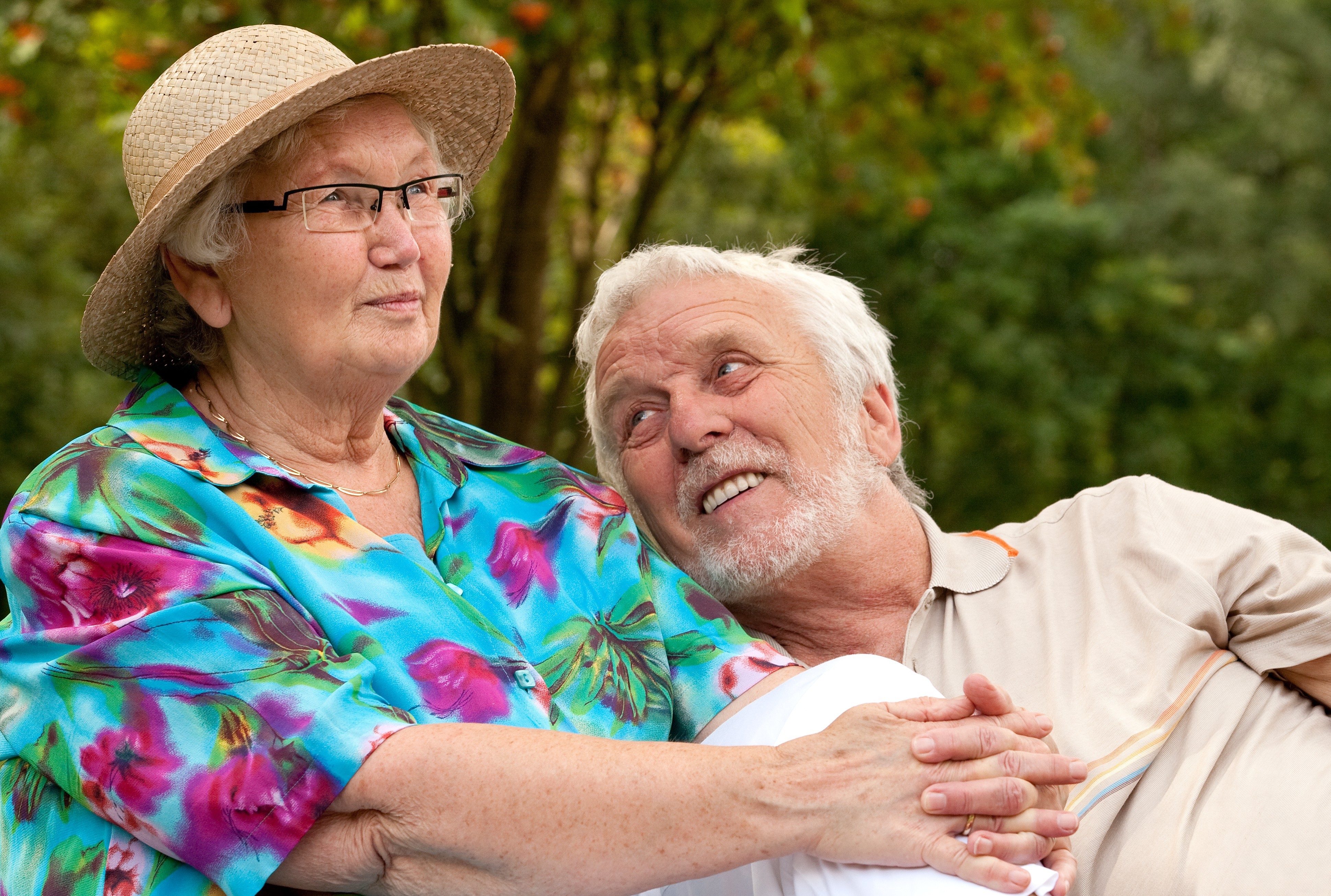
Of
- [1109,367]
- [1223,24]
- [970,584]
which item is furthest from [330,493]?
[1223,24]

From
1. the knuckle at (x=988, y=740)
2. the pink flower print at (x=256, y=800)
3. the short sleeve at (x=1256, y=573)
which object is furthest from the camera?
the short sleeve at (x=1256, y=573)

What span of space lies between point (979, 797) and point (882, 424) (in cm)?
129

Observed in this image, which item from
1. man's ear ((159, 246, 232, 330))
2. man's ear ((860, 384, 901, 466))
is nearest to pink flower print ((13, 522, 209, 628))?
man's ear ((159, 246, 232, 330))

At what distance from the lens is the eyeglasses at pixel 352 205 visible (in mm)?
2123

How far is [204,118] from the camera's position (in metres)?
2.10

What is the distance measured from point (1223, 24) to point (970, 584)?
50.5ft

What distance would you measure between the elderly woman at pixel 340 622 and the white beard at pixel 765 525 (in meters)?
0.24

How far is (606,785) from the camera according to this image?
180cm

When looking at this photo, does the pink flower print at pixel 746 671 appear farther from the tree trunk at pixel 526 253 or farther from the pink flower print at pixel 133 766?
the tree trunk at pixel 526 253

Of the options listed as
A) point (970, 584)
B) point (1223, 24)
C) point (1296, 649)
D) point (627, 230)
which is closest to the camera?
point (1296, 649)

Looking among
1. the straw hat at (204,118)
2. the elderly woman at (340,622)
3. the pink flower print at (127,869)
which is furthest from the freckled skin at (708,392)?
the pink flower print at (127,869)

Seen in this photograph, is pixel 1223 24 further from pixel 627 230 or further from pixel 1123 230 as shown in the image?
pixel 627 230

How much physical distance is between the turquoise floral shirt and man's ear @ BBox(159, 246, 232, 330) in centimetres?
16

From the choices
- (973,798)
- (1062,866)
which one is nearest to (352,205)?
(973,798)
